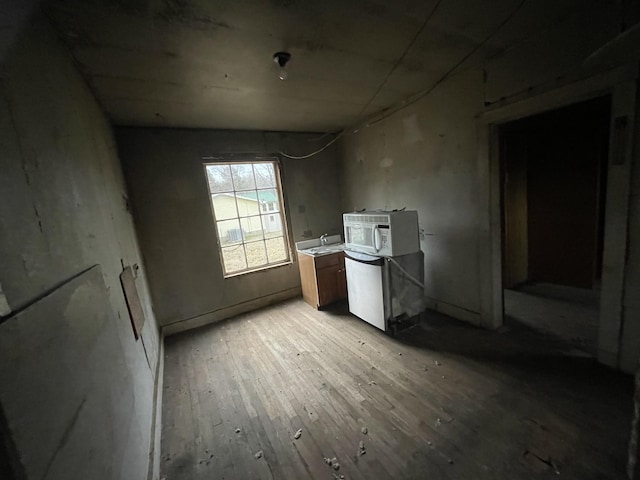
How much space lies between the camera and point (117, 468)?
3.25 ft

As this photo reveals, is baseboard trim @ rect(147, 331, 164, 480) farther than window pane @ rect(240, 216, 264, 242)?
No

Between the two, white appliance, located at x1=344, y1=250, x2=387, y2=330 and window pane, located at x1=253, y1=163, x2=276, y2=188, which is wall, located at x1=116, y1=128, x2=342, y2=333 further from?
white appliance, located at x1=344, y1=250, x2=387, y2=330

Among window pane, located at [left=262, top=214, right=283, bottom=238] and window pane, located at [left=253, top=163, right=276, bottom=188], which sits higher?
window pane, located at [left=253, top=163, right=276, bottom=188]

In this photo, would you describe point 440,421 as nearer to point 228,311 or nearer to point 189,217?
point 228,311

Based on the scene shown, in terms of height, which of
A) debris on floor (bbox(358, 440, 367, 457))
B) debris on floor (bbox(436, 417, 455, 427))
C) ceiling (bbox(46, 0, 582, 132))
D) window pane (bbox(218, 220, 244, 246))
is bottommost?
debris on floor (bbox(436, 417, 455, 427))

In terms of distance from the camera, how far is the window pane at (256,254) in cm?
370

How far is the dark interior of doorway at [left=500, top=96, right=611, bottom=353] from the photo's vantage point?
2.99 m

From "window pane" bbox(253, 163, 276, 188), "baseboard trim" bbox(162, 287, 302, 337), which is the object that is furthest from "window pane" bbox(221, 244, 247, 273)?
"window pane" bbox(253, 163, 276, 188)

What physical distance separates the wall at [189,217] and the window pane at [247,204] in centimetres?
41

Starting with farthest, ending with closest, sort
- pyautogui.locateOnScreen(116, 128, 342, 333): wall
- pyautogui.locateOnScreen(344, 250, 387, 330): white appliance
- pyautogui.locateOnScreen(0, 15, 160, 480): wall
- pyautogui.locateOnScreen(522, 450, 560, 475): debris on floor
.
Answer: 1. pyautogui.locateOnScreen(116, 128, 342, 333): wall
2. pyautogui.locateOnScreen(344, 250, 387, 330): white appliance
3. pyautogui.locateOnScreen(522, 450, 560, 475): debris on floor
4. pyautogui.locateOnScreen(0, 15, 160, 480): wall

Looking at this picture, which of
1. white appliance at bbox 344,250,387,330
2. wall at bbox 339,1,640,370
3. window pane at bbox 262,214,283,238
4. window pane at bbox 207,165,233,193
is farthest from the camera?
window pane at bbox 262,214,283,238

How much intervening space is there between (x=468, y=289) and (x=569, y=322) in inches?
39.1

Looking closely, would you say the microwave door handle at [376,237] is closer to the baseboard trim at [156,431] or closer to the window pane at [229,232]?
the window pane at [229,232]

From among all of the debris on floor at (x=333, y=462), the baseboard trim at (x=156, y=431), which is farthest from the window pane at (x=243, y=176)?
the debris on floor at (x=333, y=462)
